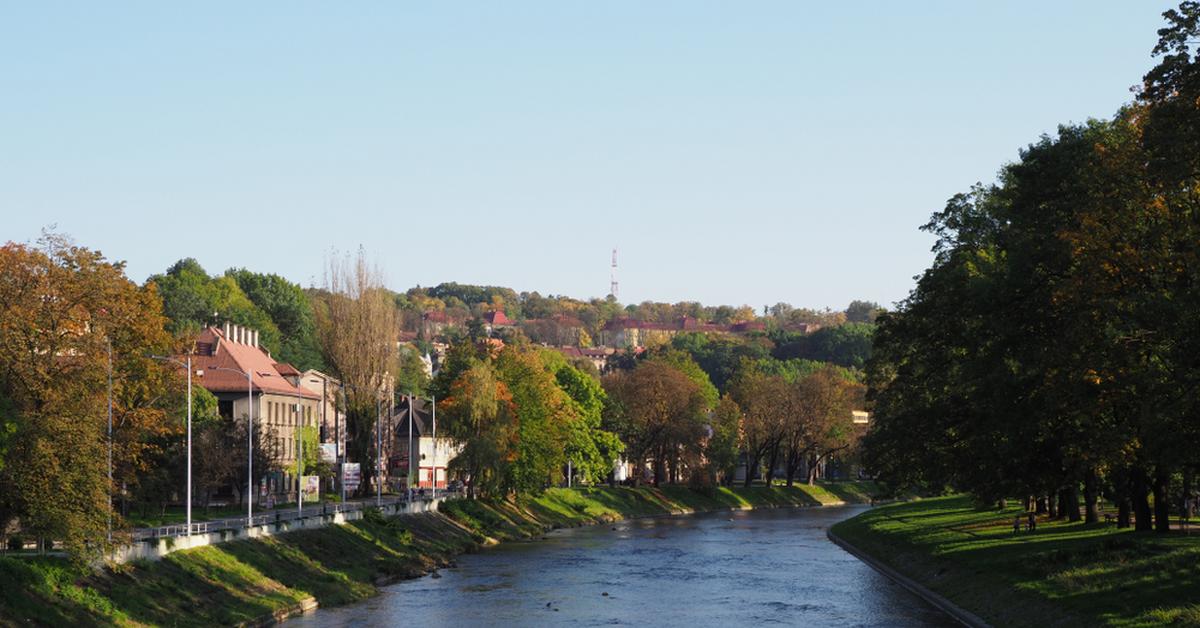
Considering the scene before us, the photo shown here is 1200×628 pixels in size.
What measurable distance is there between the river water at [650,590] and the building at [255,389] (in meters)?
25.2

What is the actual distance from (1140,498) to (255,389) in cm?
7828

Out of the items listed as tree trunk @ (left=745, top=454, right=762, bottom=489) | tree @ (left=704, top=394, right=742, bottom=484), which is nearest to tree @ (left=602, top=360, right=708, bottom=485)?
tree @ (left=704, top=394, right=742, bottom=484)

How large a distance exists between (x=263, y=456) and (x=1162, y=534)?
59.7 metres

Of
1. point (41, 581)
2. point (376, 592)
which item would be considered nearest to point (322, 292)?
point (376, 592)

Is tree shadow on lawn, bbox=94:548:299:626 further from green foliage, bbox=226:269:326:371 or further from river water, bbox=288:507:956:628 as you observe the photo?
green foliage, bbox=226:269:326:371

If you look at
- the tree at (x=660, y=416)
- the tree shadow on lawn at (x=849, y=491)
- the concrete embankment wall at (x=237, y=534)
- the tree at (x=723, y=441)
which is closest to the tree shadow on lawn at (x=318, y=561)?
the concrete embankment wall at (x=237, y=534)

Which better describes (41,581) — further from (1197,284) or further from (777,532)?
(777,532)

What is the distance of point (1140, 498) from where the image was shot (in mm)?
63906

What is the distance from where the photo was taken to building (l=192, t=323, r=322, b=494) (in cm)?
11975

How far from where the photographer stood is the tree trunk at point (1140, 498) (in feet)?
203

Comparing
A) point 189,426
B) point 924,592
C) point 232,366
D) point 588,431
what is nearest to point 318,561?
point 189,426

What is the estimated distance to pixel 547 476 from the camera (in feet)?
423

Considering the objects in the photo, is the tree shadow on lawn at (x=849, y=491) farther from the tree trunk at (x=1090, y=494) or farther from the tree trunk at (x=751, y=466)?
the tree trunk at (x=1090, y=494)

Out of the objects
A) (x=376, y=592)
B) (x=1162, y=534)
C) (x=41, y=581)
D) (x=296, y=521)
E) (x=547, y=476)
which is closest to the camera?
(x=41, y=581)
